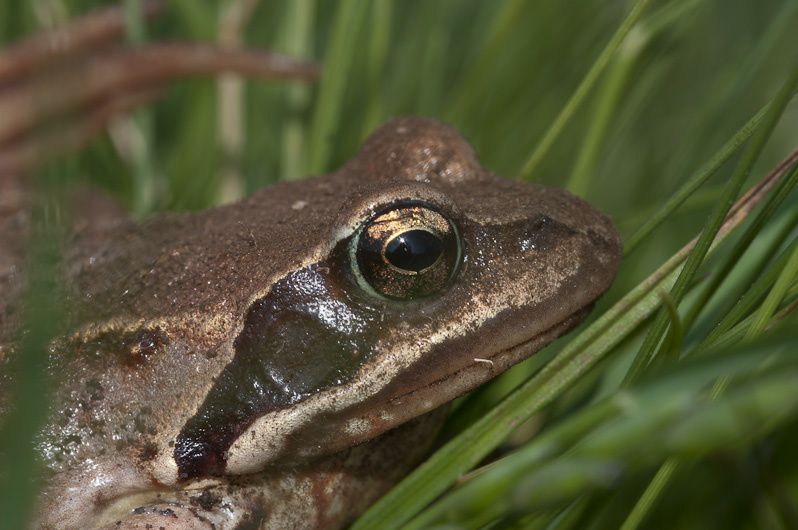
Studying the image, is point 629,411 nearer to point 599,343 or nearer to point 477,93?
point 599,343

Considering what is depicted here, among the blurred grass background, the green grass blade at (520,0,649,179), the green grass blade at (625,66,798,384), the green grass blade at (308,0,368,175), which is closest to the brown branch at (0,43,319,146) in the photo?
the blurred grass background

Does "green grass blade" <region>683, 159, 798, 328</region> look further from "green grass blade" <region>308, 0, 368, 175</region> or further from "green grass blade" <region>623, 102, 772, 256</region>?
"green grass blade" <region>308, 0, 368, 175</region>

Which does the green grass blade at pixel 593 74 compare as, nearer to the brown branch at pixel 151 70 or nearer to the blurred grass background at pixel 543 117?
the blurred grass background at pixel 543 117

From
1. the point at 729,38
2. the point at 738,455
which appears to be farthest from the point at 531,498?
the point at 729,38

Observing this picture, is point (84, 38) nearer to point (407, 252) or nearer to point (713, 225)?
point (407, 252)

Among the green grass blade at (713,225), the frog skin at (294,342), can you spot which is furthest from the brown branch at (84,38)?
the green grass blade at (713,225)

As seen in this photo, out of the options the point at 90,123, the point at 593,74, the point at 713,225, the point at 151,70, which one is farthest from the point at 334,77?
the point at 713,225

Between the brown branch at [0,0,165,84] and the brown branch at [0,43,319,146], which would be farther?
the brown branch at [0,0,165,84]
